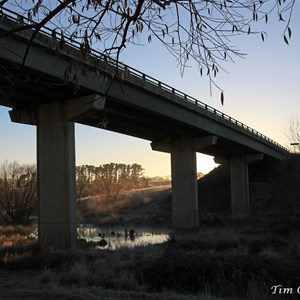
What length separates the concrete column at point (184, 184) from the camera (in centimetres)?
4897

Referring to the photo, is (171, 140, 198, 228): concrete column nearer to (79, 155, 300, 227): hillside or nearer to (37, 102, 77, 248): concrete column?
(79, 155, 300, 227): hillside

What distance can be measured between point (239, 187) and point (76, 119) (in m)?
40.5

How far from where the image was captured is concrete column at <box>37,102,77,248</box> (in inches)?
1133

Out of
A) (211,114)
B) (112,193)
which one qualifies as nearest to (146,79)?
(211,114)

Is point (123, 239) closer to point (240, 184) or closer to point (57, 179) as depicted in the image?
point (57, 179)

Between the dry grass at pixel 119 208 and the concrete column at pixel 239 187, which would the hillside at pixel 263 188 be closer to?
the concrete column at pixel 239 187

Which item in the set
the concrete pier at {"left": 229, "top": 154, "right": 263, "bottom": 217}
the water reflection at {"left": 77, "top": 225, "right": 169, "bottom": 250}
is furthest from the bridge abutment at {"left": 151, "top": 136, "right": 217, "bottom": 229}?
the concrete pier at {"left": 229, "top": 154, "right": 263, "bottom": 217}

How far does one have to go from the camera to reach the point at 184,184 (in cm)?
4906

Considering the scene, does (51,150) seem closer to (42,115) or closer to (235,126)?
(42,115)

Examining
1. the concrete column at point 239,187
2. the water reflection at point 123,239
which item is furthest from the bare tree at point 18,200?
the concrete column at point 239,187

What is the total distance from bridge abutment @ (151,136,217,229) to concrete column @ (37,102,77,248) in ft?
69.4

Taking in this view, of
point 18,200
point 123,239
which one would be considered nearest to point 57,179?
point 123,239

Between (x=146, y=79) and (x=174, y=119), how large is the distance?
6.61 meters

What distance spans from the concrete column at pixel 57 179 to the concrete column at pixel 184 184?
2117cm
